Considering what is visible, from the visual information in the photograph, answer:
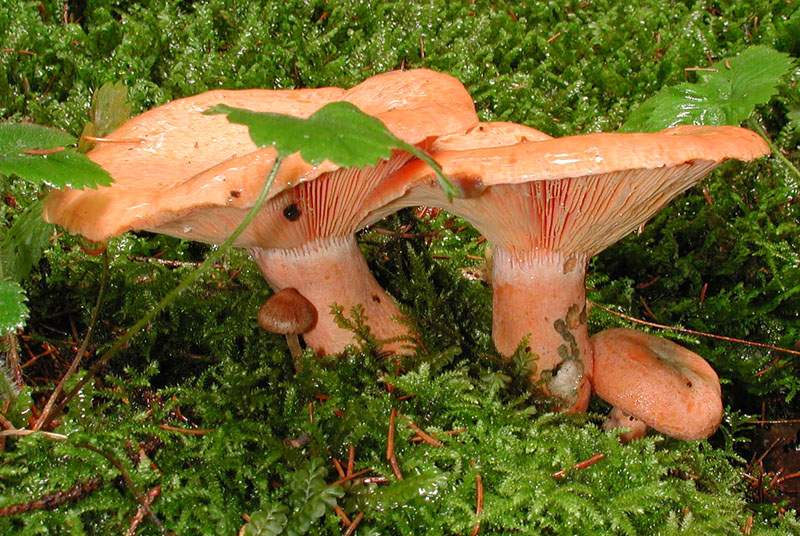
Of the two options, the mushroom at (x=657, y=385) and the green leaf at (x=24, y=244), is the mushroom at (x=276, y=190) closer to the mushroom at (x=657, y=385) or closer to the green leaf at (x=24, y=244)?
the green leaf at (x=24, y=244)

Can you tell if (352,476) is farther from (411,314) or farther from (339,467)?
(411,314)

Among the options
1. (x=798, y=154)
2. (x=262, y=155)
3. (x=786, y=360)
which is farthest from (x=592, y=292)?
(x=262, y=155)

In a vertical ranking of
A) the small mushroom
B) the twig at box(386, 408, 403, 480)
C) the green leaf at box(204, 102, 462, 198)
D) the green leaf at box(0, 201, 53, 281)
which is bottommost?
the twig at box(386, 408, 403, 480)

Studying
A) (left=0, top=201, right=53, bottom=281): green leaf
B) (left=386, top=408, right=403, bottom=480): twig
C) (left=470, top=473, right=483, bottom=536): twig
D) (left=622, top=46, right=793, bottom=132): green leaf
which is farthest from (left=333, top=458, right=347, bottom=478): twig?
(left=622, top=46, right=793, bottom=132): green leaf

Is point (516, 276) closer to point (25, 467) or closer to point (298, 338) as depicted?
point (298, 338)

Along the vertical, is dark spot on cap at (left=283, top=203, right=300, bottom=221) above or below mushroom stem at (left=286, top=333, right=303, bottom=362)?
above

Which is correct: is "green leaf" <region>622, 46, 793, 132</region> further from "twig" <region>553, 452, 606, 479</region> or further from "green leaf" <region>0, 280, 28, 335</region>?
"green leaf" <region>0, 280, 28, 335</region>

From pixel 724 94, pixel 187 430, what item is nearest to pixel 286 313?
pixel 187 430

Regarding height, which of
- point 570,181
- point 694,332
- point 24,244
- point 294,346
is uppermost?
point 570,181
